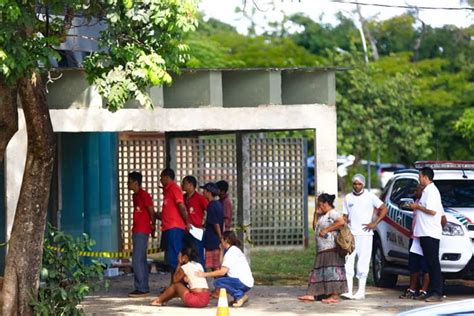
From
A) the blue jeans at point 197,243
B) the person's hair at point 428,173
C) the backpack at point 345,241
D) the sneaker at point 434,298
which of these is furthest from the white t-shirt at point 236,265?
the person's hair at point 428,173

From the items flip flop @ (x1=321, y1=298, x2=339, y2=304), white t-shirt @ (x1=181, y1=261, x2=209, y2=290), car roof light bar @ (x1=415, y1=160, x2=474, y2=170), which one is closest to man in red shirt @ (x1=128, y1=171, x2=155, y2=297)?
white t-shirt @ (x1=181, y1=261, x2=209, y2=290)

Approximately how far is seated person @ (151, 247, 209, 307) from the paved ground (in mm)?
130

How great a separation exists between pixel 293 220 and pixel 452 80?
66.3 ft

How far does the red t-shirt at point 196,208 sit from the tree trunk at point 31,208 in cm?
450

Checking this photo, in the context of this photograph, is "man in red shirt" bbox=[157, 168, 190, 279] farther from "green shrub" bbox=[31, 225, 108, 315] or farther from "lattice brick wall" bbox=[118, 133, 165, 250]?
"lattice brick wall" bbox=[118, 133, 165, 250]

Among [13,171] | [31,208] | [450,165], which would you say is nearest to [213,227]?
[13,171]

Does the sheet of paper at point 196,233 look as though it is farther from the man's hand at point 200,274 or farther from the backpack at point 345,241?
the backpack at point 345,241

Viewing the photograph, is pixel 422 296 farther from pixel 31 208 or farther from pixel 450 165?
pixel 31 208

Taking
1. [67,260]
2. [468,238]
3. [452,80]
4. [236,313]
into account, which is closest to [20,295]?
[67,260]

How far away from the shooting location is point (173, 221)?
1647cm

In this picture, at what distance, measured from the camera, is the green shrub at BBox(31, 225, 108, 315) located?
12969 millimetres

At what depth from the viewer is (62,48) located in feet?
60.5

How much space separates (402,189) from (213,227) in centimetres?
299

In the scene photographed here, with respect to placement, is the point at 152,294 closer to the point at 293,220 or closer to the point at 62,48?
the point at 62,48
